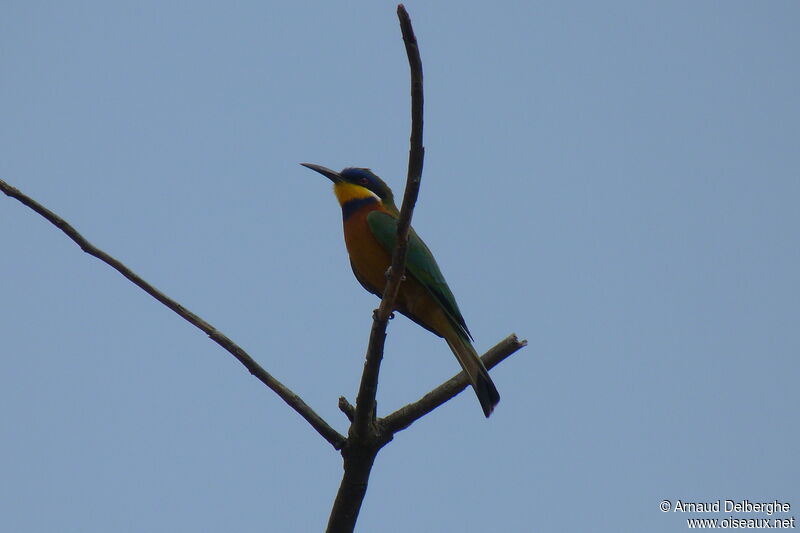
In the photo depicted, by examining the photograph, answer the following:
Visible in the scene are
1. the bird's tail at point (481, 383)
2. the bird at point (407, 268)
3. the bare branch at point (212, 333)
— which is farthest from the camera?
the bird at point (407, 268)

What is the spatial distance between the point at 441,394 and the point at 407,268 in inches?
76.5

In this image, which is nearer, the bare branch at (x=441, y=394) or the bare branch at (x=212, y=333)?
the bare branch at (x=212, y=333)

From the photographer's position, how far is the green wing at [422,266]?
6.39 metres

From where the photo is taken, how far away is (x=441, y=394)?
4.68 meters

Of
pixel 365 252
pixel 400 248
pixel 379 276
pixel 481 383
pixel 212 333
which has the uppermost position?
pixel 365 252

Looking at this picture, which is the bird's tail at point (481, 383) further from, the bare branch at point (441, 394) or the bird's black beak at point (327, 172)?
the bird's black beak at point (327, 172)

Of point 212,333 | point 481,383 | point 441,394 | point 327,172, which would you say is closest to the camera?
point 212,333

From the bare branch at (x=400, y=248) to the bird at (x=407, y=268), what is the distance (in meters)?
1.42

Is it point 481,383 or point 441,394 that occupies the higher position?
point 481,383

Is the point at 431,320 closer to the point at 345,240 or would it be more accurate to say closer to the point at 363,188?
the point at 345,240

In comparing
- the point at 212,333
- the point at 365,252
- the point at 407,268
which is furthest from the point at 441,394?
the point at 365,252

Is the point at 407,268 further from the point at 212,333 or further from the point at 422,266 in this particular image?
the point at 212,333

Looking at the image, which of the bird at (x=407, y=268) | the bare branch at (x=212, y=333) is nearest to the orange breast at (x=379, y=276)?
the bird at (x=407, y=268)

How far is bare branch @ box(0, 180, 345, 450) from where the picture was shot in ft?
13.2
